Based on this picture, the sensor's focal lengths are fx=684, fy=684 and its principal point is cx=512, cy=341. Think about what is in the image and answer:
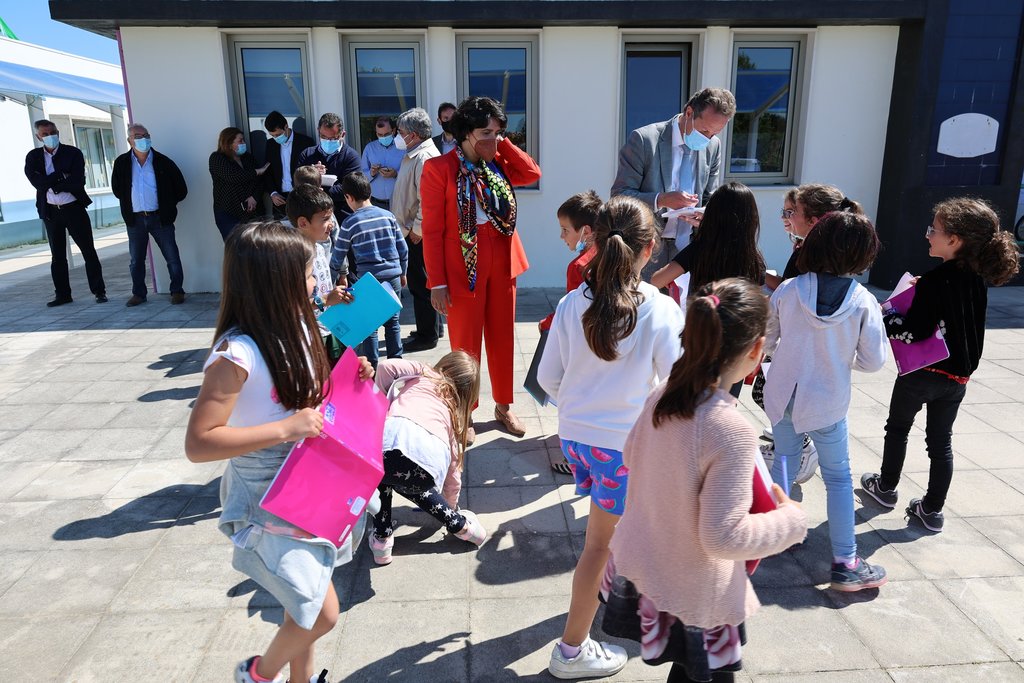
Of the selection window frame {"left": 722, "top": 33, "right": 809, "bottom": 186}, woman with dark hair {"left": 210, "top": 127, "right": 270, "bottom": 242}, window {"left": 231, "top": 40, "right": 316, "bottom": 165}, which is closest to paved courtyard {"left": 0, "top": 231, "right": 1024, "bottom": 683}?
woman with dark hair {"left": 210, "top": 127, "right": 270, "bottom": 242}

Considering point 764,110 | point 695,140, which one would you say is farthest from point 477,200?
point 764,110

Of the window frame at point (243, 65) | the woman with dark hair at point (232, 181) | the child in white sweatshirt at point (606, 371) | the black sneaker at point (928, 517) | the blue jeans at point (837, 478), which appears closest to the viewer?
the child in white sweatshirt at point (606, 371)

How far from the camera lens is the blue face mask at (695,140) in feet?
12.3

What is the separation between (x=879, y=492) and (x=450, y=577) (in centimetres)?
215

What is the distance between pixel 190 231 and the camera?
8.01 meters

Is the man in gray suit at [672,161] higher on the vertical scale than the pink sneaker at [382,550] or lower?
higher

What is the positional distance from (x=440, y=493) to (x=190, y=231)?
20.9 ft

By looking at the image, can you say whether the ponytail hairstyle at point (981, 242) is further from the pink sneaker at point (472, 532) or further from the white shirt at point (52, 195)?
the white shirt at point (52, 195)

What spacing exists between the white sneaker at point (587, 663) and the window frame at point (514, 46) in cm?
638

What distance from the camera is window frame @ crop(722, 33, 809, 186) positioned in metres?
7.87

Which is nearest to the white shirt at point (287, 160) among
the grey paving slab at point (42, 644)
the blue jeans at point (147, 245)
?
the blue jeans at point (147, 245)

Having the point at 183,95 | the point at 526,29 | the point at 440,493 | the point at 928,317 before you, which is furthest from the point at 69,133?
the point at 928,317

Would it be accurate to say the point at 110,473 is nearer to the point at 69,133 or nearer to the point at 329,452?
the point at 329,452

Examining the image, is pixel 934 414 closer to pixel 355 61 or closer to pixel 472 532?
pixel 472 532
